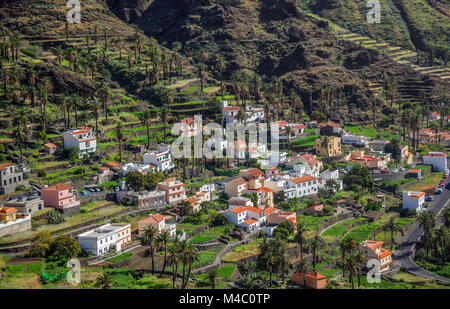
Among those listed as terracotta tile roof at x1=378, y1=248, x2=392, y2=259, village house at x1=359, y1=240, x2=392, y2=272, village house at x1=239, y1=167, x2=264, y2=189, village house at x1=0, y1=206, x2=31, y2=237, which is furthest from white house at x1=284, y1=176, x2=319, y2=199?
village house at x1=0, y1=206, x2=31, y2=237

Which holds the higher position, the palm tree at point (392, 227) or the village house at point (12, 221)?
the village house at point (12, 221)

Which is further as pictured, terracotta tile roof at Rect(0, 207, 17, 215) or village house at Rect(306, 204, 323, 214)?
village house at Rect(306, 204, 323, 214)

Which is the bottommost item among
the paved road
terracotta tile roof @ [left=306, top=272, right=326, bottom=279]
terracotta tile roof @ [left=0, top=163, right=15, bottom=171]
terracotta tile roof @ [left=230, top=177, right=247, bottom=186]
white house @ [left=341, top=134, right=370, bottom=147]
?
the paved road

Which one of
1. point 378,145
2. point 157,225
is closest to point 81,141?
point 157,225

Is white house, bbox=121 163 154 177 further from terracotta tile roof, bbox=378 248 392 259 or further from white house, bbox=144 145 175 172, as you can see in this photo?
terracotta tile roof, bbox=378 248 392 259

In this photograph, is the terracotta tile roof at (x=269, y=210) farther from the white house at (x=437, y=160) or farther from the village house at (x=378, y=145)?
the white house at (x=437, y=160)

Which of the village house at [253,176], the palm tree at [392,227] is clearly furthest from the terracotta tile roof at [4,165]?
the palm tree at [392,227]
